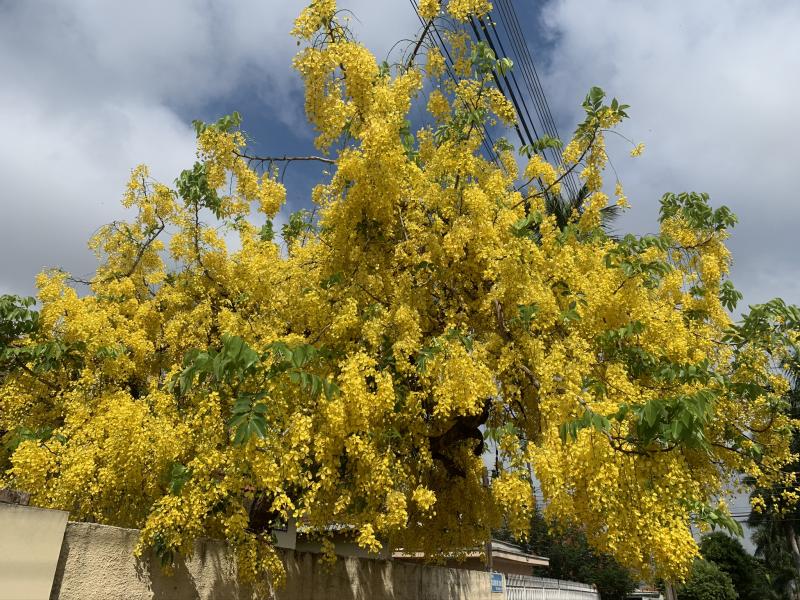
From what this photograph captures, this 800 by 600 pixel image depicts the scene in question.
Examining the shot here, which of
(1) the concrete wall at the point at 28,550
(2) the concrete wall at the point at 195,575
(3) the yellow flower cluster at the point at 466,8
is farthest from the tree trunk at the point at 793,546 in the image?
(1) the concrete wall at the point at 28,550

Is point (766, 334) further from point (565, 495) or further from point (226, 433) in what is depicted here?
point (226, 433)

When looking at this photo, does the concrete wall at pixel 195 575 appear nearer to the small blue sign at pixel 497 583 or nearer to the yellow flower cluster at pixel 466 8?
the small blue sign at pixel 497 583

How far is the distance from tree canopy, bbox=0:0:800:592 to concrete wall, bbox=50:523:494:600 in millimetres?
188

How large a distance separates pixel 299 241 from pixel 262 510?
12.2 feet

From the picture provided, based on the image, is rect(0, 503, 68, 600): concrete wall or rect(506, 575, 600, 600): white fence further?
rect(506, 575, 600, 600): white fence

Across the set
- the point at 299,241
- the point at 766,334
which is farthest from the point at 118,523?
the point at 766,334

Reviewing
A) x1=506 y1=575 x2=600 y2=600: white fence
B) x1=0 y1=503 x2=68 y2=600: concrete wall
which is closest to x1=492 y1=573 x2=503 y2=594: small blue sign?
x1=506 y1=575 x2=600 y2=600: white fence

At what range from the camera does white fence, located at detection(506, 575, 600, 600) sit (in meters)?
10.2

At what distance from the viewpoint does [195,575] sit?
4895 mm

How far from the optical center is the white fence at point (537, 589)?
33.5ft

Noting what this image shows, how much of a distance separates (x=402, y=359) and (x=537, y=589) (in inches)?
299

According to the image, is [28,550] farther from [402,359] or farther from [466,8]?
[466,8]

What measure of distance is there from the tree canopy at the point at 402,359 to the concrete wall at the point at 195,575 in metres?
0.19

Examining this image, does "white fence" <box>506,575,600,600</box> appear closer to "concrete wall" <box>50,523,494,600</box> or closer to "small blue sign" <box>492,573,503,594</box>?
"small blue sign" <box>492,573,503,594</box>
